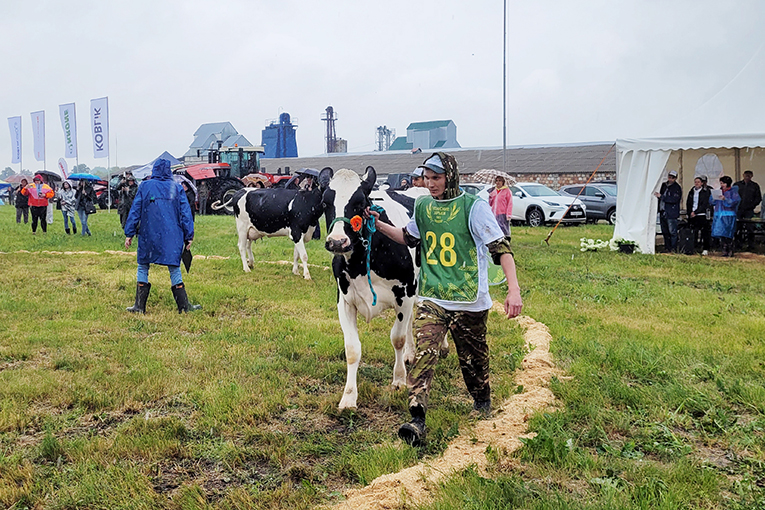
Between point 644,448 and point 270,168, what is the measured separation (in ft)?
157

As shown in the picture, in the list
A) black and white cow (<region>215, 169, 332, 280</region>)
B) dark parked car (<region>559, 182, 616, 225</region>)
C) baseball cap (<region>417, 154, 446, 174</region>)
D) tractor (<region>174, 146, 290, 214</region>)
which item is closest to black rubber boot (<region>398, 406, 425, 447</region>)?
baseball cap (<region>417, 154, 446, 174</region>)

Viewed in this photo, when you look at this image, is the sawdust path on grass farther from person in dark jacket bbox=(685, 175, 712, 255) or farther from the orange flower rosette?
person in dark jacket bbox=(685, 175, 712, 255)

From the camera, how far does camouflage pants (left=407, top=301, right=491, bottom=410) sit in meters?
3.98

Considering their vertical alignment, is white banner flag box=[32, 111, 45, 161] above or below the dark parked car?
above

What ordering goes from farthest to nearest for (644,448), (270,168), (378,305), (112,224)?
(270,168) → (112,224) → (378,305) → (644,448)

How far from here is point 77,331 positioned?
6.73m

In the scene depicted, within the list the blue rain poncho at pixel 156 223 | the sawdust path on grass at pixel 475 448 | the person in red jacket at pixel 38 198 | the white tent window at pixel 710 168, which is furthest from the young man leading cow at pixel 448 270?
the white tent window at pixel 710 168

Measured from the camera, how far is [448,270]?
4090 mm

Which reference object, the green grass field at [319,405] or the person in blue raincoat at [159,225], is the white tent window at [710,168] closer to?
the green grass field at [319,405]

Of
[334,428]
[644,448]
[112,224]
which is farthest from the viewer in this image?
[112,224]

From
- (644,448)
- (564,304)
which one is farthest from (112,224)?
(644,448)

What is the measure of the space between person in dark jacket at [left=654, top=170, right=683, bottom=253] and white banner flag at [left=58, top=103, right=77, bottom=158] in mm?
29816

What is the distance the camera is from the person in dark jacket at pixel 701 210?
14242 mm

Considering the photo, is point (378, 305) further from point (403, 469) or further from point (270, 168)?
point (270, 168)
